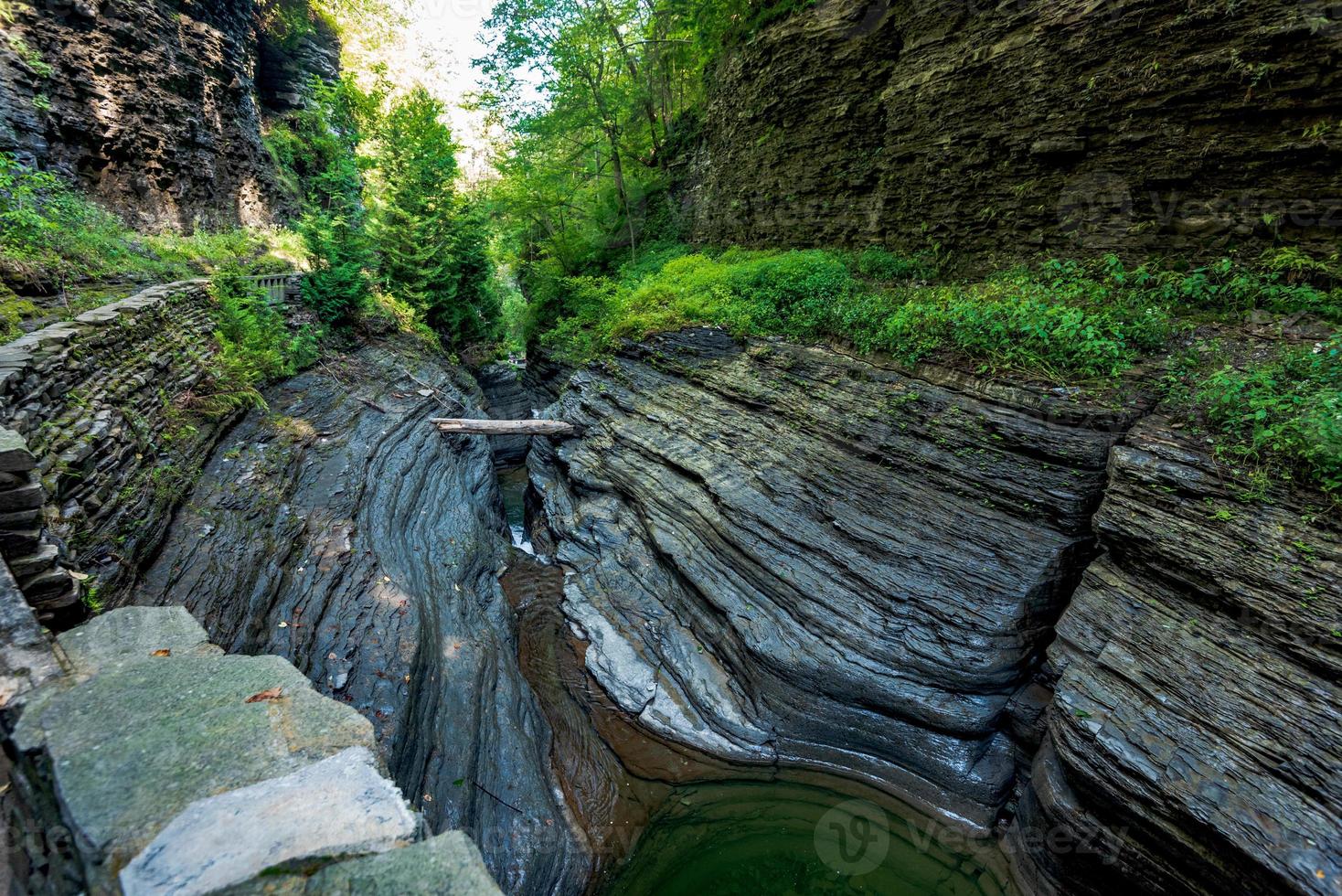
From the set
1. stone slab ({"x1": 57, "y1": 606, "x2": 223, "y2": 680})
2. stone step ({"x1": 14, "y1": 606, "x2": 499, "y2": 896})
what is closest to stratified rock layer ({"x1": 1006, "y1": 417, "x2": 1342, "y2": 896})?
stone step ({"x1": 14, "y1": 606, "x2": 499, "y2": 896})

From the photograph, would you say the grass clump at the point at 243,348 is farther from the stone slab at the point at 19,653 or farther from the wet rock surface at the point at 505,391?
the wet rock surface at the point at 505,391

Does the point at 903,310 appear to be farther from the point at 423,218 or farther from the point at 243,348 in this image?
the point at 423,218

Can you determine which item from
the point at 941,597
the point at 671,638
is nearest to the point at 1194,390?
the point at 941,597

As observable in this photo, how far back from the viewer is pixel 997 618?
17.5 feet

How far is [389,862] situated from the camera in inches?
61.6

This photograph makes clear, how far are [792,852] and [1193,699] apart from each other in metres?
3.66

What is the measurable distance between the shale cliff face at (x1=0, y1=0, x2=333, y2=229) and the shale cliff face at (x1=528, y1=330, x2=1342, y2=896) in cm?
1277

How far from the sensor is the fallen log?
1122 cm

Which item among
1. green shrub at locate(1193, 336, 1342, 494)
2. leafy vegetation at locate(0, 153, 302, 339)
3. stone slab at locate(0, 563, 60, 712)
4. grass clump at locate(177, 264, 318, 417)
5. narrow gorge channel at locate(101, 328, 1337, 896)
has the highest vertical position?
leafy vegetation at locate(0, 153, 302, 339)

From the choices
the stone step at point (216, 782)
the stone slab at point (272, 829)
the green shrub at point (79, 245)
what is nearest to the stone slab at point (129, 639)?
the stone step at point (216, 782)

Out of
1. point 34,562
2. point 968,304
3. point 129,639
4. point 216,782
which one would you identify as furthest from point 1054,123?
point 34,562

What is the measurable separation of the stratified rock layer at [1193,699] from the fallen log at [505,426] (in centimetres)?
957

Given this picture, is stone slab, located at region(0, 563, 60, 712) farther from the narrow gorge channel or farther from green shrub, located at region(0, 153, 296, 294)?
green shrub, located at region(0, 153, 296, 294)

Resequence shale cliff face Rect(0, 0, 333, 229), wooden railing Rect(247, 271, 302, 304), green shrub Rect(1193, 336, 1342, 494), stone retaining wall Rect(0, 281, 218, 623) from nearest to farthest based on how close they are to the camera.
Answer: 1. stone retaining wall Rect(0, 281, 218, 623)
2. green shrub Rect(1193, 336, 1342, 494)
3. shale cliff face Rect(0, 0, 333, 229)
4. wooden railing Rect(247, 271, 302, 304)
